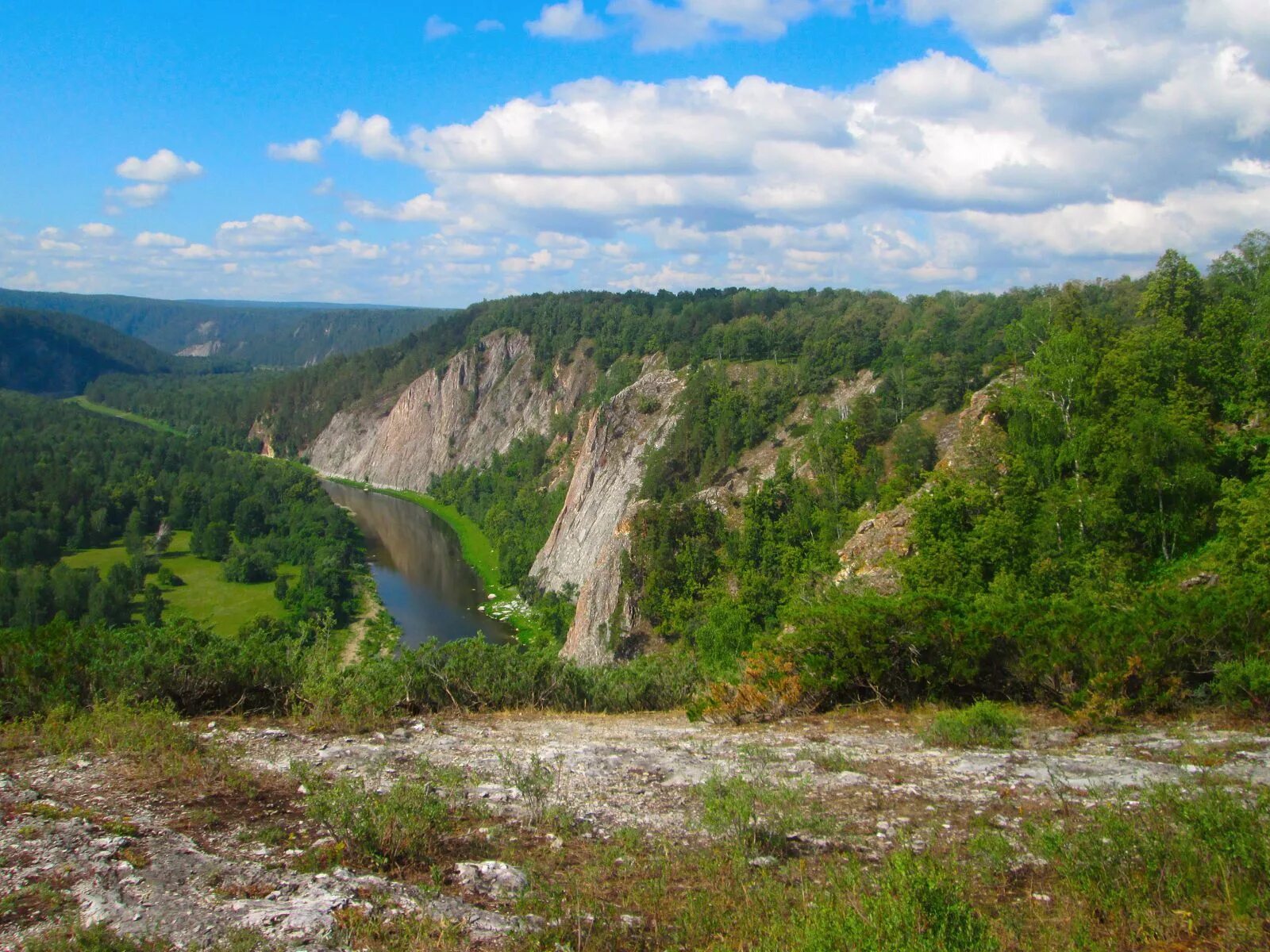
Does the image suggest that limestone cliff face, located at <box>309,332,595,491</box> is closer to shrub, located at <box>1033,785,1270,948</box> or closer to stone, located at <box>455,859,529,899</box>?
stone, located at <box>455,859,529,899</box>

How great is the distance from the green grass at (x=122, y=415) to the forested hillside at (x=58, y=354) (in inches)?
400

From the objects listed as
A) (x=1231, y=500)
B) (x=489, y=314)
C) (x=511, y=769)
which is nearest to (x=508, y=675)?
(x=511, y=769)

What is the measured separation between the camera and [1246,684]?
7.70 meters

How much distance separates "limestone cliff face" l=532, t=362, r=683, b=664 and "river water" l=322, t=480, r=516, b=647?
5.15 m

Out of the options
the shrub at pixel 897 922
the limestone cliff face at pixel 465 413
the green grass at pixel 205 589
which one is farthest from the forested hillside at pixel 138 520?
the shrub at pixel 897 922

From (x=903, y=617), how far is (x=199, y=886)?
724cm

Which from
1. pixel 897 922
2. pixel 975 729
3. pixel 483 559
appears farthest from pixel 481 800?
pixel 483 559

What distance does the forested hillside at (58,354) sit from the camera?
160 meters

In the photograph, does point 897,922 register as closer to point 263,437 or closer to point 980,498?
point 980,498

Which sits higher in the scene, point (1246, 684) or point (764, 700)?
point (1246, 684)

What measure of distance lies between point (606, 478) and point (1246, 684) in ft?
146

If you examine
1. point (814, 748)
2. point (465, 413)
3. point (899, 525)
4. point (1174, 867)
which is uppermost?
point (1174, 867)

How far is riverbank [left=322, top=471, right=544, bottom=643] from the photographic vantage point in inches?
1827

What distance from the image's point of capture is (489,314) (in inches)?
4136
